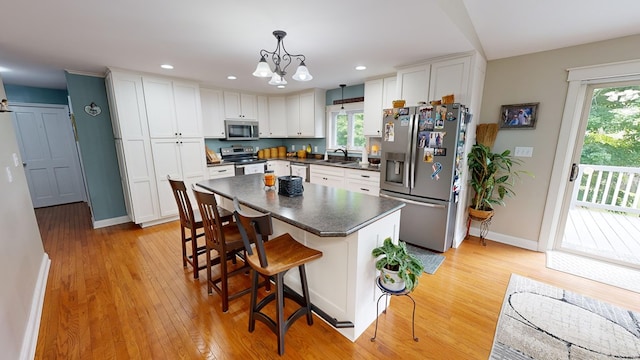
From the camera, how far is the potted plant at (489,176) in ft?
9.66

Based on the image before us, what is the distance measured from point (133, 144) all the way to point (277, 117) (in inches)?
106

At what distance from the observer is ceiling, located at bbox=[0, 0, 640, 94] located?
174 cm

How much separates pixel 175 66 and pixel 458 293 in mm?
4156

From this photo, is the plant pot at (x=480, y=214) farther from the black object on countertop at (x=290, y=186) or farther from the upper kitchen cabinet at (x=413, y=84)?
the black object on countertop at (x=290, y=186)

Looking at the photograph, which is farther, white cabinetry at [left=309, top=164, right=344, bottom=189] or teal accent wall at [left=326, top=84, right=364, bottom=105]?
teal accent wall at [left=326, top=84, right=364, bottom=105]

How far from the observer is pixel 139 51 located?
2598 millimetres

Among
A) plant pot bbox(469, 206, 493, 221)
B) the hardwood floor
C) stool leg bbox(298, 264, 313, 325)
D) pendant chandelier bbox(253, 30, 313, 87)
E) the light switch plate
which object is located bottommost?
the hardwood floor

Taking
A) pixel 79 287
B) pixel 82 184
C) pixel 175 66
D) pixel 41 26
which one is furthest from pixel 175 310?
pixel 82 184

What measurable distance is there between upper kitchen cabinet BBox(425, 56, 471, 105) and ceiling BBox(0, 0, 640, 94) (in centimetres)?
16

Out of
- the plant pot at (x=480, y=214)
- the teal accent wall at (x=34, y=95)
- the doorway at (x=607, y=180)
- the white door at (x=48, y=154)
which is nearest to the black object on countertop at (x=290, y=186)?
the plant pot at (x=480, y=214)

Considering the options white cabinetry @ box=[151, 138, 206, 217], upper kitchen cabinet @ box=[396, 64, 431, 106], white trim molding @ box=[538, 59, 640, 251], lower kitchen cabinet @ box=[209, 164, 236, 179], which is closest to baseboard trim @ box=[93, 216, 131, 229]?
white cabinetry @ box=[151, 138, 206, 217]

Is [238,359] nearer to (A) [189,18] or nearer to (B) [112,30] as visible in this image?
(A) [189,18]

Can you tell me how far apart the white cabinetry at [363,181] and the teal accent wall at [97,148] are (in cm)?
373

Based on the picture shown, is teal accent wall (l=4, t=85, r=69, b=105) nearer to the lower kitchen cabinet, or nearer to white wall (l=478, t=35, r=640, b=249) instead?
the lower kitchen cabinet
